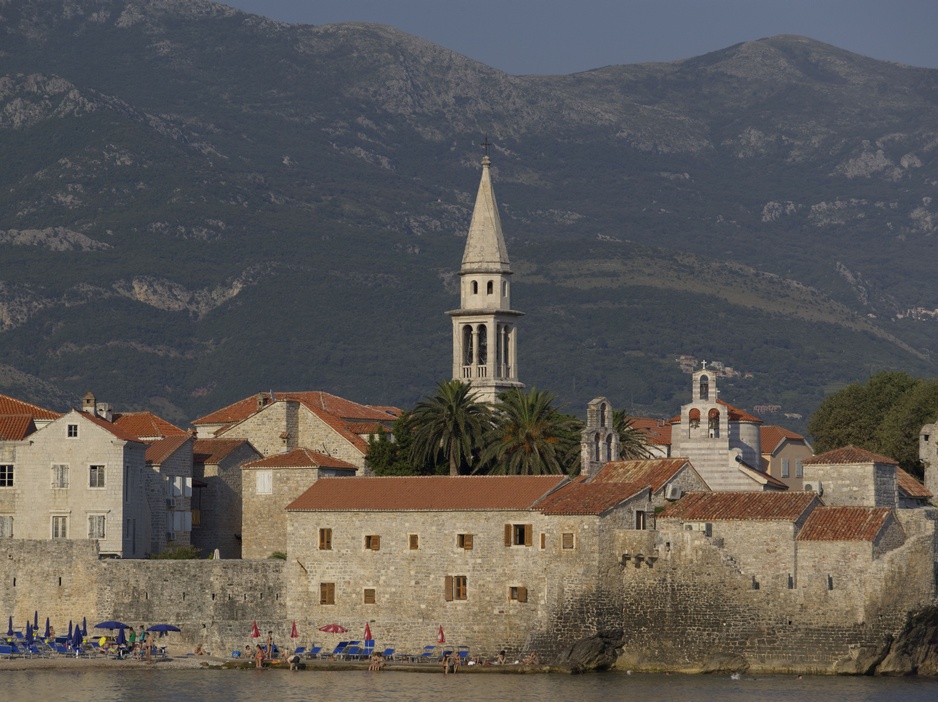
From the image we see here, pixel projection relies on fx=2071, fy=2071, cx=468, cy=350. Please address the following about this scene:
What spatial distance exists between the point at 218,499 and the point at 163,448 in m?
4.67

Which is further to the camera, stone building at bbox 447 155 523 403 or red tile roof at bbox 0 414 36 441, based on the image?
stone building at bbox 447 155 523 403

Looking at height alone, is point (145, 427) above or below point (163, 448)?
above

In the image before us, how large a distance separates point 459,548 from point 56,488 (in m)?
20.6

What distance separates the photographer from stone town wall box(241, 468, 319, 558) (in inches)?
3863

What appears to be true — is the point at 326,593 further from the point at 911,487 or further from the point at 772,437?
the point at 772,437

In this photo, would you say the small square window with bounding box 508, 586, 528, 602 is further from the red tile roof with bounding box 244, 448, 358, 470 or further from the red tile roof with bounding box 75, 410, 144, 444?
the red tile roof with bounding box 75, 410, 144, 444

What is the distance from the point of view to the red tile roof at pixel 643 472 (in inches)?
3526

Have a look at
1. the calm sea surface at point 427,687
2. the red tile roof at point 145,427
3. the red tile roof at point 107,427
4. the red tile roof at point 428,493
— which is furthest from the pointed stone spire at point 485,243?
the calm sea surface at point 427,687

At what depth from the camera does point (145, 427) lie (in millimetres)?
110875

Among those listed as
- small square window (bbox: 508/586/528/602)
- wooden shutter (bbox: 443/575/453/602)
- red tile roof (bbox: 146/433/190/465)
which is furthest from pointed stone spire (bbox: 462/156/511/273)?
small square window (bbox: 508/586/528/602)

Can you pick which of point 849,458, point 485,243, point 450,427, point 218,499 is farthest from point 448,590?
point 485,243

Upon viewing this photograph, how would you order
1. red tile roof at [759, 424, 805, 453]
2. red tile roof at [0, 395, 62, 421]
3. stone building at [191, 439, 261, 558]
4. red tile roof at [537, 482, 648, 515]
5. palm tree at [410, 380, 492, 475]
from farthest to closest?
red tile roof at [759, 424, 805, 453]
red tile roof at [0, 395, 62, 421]
stone building at [191, 439, 261, 558]
palm tree at [410, 380, 492, 475]
red tile roof at [537, 482, 648, 515]

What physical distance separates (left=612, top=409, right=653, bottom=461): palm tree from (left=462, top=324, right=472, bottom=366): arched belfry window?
14236 mm

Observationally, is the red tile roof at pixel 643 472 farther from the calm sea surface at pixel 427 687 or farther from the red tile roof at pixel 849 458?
the calm sea surface at pixel 427 687
